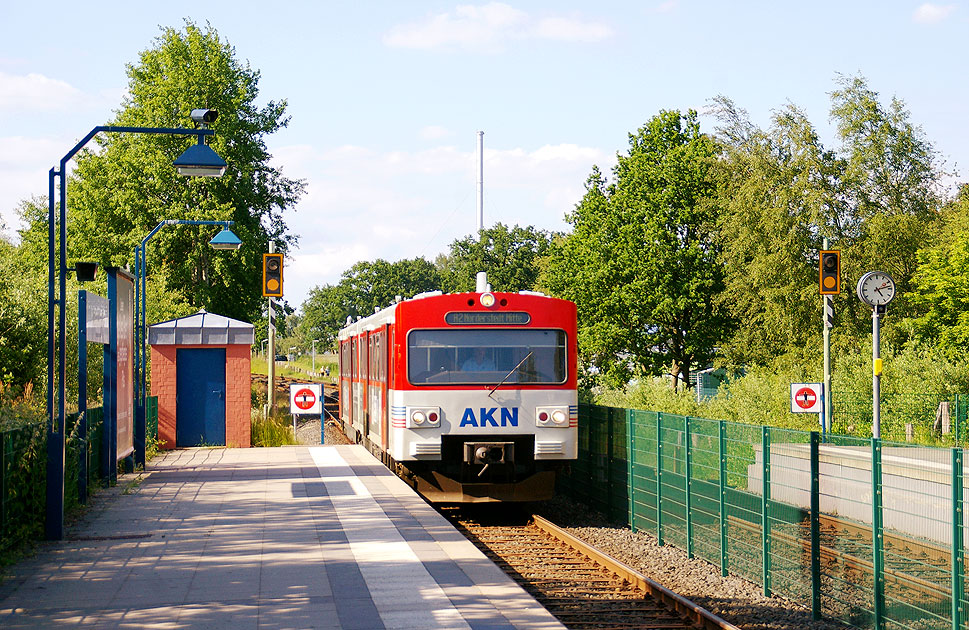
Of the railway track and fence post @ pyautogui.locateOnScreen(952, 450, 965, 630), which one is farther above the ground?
fence post @ pyautogui.locateOnScreen(952, 450, 965, 630)

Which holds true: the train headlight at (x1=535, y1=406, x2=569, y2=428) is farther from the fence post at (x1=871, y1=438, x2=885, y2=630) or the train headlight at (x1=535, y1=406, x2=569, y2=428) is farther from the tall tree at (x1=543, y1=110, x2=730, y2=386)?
the tall tree at (x1=543, y1=110, x2=730, y2=386)

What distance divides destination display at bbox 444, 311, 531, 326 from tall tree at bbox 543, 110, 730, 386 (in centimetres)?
2656

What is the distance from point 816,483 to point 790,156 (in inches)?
1186

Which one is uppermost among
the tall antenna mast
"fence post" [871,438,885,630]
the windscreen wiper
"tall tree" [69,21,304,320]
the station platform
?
the tall antenna mast

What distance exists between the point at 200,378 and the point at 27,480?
14069 millimetres

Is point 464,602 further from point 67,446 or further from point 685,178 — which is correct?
point 685,178

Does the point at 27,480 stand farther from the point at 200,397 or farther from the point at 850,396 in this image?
the point at 850,396

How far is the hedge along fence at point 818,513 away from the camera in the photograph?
793 centimetres

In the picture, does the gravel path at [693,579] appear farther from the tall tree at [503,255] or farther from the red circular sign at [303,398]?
the tall tree at [503,255]

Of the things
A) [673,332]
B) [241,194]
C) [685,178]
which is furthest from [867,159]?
[241,194]

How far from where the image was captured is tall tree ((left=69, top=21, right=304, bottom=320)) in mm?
42688

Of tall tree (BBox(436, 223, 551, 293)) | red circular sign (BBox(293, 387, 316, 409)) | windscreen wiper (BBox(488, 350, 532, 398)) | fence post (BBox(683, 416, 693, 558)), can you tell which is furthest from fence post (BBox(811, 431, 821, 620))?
tall tree (BBox(436, 223, 551, 293))

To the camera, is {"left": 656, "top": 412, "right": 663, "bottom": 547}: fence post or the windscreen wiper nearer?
{"left": 656, "top": 412, "right": 663, "bottom": 547}: fence post

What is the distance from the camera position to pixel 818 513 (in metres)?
9.43
